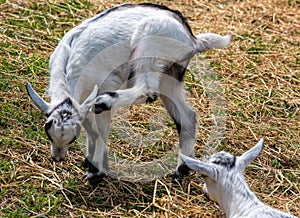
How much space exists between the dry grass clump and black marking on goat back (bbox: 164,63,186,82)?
82cm

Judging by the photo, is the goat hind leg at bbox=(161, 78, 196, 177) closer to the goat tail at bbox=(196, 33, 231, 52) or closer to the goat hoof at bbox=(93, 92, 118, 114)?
the goat tail at bbox=(196, 33, 231, 52)

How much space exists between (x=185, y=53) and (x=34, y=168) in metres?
1.58

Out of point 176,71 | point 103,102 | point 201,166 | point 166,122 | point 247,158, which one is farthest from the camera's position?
point 166,122

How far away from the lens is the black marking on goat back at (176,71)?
19.6ft

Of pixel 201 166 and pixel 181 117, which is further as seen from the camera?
pixel 181 117

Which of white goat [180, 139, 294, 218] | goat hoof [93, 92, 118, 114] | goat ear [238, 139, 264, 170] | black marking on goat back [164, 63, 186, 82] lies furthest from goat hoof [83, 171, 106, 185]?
goat ear [238, 139, 264, 170]

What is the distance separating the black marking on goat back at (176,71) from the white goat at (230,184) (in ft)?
3.52

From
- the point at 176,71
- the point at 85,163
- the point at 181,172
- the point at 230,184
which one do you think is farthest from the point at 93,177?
the point at 230,184

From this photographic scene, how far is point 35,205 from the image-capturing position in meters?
5.62

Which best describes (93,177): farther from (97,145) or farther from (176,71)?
(176,71)

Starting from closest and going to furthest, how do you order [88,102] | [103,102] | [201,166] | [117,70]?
[201,166]
[103,102]
[88,102]
[117,70]

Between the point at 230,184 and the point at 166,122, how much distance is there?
6.93 ft

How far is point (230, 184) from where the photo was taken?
5.05 m

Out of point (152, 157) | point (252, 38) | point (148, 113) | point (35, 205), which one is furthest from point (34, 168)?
point (252, 38)
